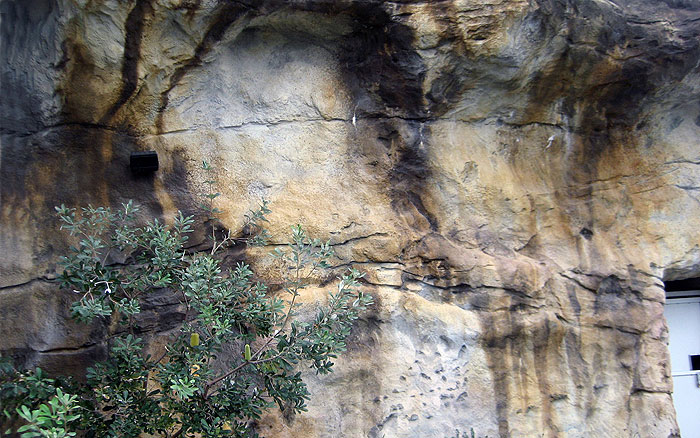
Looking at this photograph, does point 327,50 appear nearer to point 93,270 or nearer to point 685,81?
point 93,270

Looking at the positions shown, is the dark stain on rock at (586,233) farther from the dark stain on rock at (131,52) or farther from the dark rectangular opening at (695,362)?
the dark stain on rock at (131,52)

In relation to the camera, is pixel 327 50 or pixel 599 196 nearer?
pixel 327 50

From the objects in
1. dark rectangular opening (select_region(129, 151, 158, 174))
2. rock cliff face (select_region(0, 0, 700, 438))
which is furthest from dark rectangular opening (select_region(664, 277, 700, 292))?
dark rectangular opening (select_region(129, 151, 158, 174))

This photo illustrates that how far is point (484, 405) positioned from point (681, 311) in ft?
6.82

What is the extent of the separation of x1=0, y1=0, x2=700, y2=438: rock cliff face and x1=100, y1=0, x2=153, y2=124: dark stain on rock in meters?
0.01

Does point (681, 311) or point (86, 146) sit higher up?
point (86, 146)

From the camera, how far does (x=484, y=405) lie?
13.7 feet

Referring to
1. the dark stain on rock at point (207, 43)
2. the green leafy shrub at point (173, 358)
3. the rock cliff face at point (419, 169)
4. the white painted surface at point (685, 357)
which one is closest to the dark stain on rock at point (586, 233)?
the rock cliff face at point (419, 169)

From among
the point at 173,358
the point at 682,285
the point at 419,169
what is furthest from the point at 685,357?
the point at 173,358

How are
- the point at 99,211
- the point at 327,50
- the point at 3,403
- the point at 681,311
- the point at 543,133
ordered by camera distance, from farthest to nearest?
the point at 681,311 → the point at 543,133 → the point at 327,50 → the point at 99,211 → the point at 3,403

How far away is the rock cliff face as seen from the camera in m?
3.90

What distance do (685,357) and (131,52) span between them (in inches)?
179

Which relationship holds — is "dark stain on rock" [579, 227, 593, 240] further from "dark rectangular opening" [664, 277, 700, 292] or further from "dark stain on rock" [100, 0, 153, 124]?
"dark stain on rock" [100, 0, 153, 124]

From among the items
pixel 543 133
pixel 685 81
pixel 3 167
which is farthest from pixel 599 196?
pixel 3 167
